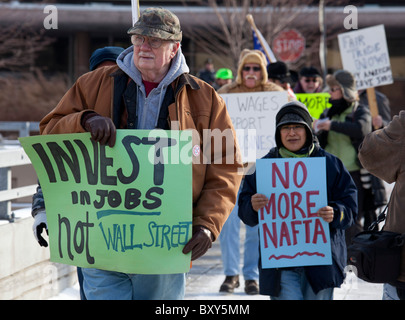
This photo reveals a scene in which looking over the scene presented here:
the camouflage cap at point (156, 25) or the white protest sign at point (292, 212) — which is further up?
the camouflage cap at point (156, 25)

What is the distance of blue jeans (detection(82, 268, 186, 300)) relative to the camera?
3.92 meters

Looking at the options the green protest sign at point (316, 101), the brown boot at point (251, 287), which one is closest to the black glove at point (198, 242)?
the brown boot at point (251, 287)

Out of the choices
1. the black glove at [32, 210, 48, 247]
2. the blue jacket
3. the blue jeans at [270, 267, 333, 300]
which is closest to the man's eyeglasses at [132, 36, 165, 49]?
the black glove at [32, 210, 48, 247]

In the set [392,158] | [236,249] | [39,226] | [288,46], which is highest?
[288,46]

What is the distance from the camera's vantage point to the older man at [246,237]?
734cm

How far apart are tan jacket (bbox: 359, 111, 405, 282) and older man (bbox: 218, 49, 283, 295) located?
319 cm

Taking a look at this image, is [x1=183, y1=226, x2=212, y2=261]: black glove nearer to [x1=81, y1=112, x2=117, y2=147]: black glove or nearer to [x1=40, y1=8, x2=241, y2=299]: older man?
[x1=40, y1=8, x2=241, y2=299]: older man

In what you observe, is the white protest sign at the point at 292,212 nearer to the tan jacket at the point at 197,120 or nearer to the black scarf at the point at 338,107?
the tan jacket at the point at 197,120

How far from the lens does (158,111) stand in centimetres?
391

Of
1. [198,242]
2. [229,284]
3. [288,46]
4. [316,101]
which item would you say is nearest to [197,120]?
[198,242]

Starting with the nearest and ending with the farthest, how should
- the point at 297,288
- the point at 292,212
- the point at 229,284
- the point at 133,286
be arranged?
the point at 133,286 < the point at 297,288 < the point at 292,212 < the point at 229,284

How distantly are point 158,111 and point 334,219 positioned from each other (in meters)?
1.68

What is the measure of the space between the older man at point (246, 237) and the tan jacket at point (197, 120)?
11.1 feet

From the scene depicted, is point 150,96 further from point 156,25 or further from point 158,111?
point 156,25
